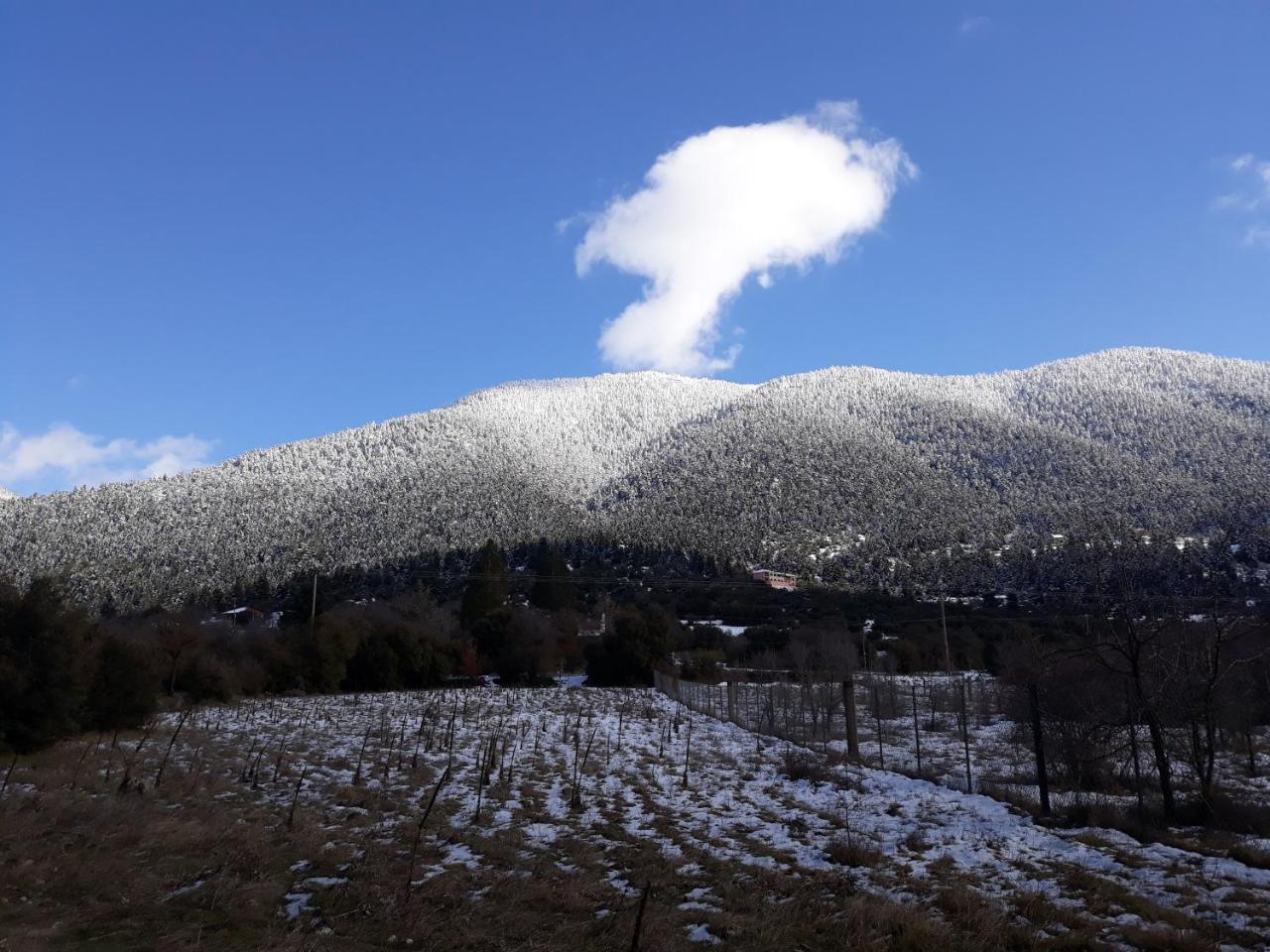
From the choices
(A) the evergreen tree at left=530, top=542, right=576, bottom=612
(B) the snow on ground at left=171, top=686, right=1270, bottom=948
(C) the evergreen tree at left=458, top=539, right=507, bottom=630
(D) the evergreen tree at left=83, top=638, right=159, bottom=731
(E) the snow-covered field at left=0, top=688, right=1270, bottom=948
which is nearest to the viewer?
(E) the snow-covered field at left=0, top=688, right=1270, bottom=948

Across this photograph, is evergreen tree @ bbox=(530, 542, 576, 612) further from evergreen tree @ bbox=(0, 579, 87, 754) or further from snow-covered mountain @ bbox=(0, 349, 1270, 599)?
evergreen tree @ bbox=(0, 579, 87, 754)

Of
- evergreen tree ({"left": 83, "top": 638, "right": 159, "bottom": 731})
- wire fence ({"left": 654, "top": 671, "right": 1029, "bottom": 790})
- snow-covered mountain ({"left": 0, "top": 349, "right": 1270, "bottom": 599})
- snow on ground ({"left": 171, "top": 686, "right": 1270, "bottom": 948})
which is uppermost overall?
snow-covered mountain ({"left": 0, "top": 349, "right": 1270, "bottom": 599})

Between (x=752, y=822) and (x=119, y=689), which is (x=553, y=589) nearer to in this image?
(x=119, y=689)

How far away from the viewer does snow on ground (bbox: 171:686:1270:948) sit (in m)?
8.48

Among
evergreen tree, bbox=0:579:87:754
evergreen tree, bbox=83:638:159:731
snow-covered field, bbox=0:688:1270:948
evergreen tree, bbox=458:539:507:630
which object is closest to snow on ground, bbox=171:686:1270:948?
snow-covered field, bbox=0:688:1270:948

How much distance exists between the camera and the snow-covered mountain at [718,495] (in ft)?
376

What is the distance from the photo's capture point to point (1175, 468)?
14112cm

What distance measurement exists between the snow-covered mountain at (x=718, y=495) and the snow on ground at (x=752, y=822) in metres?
91.2

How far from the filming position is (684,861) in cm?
991

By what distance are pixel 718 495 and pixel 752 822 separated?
135182mm

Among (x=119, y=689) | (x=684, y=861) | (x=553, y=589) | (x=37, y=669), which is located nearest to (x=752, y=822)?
(x=684, y=861)

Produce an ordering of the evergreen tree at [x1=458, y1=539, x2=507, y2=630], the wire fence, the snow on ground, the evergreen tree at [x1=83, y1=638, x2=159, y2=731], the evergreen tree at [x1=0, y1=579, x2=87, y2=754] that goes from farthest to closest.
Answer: the evergreen tree at [x1=458, y1=539, x2=507, y2=630] → the evergreen tree at [x1=83, y1=638, x2=159, y2=731] → the wire fence → the evergreen tree at [x1=0, y1=579, x2=87, y2=754] → the snow on ground

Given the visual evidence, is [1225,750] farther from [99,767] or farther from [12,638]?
[12,638]

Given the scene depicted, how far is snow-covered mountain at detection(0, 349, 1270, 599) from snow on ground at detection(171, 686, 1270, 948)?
91.2 m
